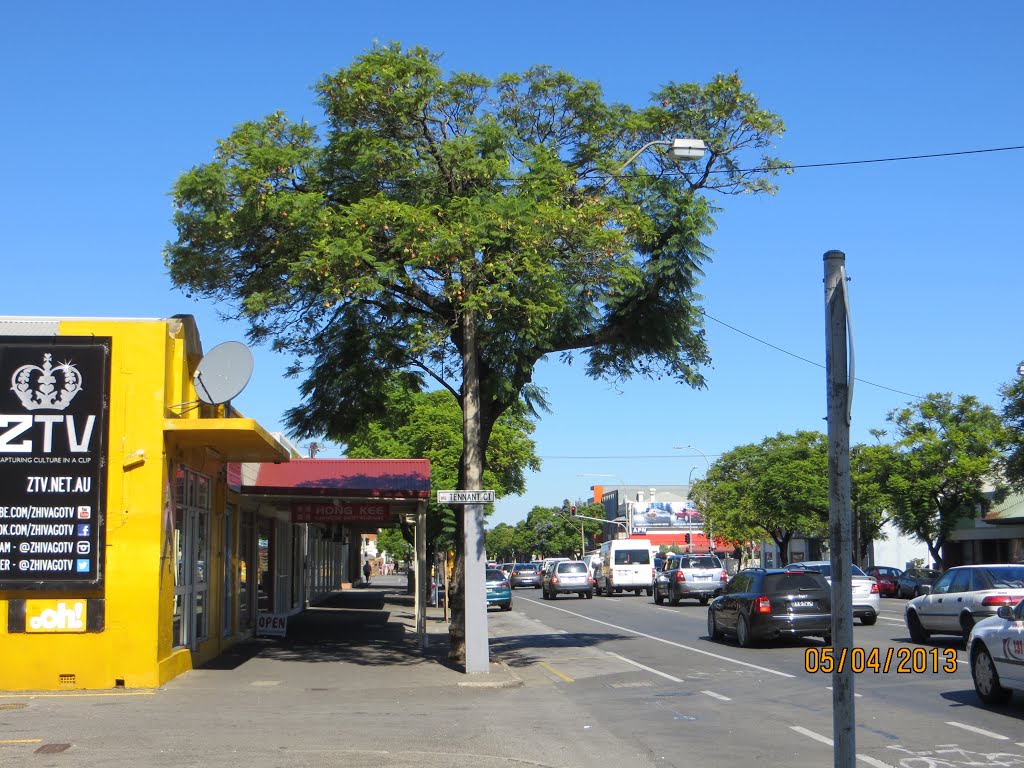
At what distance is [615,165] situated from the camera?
701 inches

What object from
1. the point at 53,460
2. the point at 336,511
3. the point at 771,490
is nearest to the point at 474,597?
the point at 53,460

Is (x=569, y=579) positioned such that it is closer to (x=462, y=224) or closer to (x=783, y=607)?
(x=783, y=607)

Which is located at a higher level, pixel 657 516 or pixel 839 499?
pixel 839 499

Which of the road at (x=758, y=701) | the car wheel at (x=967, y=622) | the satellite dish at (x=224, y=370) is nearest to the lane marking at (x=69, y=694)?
the satellite dish at (x=224, y=370)

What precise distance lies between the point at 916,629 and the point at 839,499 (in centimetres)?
1583

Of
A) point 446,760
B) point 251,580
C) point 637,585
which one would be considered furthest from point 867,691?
point 637,585

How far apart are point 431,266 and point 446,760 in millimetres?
7921

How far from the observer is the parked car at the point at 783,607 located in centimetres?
2009

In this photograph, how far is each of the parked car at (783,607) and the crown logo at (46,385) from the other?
12837 millimetres

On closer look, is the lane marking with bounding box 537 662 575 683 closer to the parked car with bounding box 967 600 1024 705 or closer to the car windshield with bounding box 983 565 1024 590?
the parked car with bounding box 967 600 1024 705

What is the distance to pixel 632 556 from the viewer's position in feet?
160

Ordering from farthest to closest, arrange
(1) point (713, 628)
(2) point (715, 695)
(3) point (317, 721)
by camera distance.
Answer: (1) point (713, 628) < (2) point (715, 695) < (3) point (317, 721)

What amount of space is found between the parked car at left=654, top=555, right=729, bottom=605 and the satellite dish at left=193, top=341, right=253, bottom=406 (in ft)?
84.1

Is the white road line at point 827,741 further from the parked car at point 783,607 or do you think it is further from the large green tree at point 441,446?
the large green tree at point 441,446
